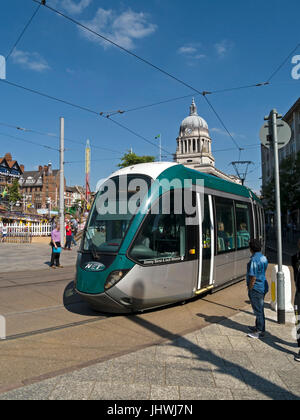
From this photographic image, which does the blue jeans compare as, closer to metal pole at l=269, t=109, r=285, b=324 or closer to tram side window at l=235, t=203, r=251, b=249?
metal pole at l=269, t=109, r=285, b=324

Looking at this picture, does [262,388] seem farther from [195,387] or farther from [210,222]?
[210,222]

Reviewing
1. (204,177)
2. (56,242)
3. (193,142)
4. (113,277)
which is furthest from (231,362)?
(193,142)

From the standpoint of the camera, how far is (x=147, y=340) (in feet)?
17.3

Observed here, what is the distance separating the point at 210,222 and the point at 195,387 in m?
4.73

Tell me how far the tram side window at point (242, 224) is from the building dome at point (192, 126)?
105 m

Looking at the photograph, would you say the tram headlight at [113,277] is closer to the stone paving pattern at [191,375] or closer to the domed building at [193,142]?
the stone paving pattern at [191,375]

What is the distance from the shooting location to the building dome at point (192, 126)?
4449 inches

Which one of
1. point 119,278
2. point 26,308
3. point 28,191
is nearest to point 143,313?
point 119,278

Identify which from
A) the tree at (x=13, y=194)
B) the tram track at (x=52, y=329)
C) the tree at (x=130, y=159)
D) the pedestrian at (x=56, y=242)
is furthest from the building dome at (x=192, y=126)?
the tram track at (x=52, y=329)

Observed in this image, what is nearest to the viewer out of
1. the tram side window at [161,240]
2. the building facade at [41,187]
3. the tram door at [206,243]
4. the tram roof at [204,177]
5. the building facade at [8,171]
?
the tram side window at [161,240]

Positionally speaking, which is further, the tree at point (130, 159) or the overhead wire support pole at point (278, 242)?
the tree at point (130, 159)

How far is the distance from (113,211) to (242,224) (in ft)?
17.1

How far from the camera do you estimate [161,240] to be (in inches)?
255
